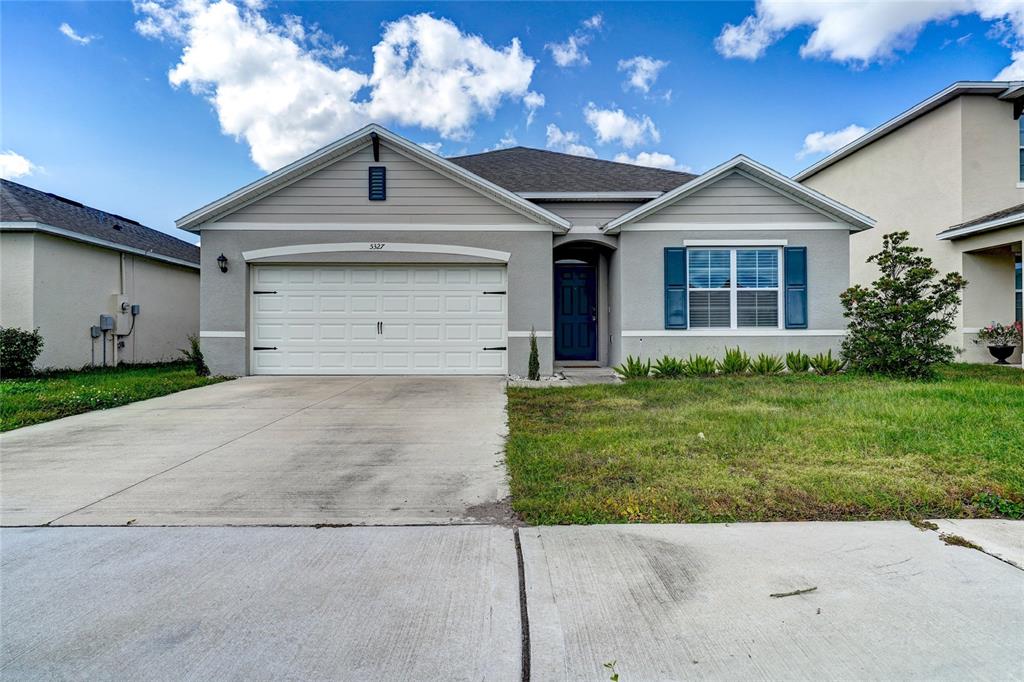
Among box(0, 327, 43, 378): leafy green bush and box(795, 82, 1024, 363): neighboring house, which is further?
box(795, 82, 1024, 363): neighboring house

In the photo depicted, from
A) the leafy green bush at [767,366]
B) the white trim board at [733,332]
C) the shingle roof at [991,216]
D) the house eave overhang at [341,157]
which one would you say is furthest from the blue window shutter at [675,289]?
the shingle roof at [991,216]

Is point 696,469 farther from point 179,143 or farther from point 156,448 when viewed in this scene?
point 179,143

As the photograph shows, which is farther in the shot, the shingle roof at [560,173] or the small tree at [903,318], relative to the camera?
the shingle roof at [560,173]

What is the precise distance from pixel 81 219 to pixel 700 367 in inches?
588

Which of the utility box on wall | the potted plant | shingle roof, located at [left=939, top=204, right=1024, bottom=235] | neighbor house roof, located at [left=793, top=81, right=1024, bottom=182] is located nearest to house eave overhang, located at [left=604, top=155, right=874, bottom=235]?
shingle roof, located at [left=939, top=204, right=1024, bottom=235]

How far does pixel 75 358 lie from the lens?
11.2 m

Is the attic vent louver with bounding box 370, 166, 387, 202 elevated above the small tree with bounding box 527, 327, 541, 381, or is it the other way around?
the attic vent louver with bounding box 370, 166, 387, 202

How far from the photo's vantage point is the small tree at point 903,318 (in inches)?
317

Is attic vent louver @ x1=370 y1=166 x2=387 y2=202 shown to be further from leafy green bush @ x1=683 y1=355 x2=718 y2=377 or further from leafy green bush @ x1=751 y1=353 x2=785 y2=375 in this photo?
leafy green bush @ x1=751 y1=353 x2=785 y2=375

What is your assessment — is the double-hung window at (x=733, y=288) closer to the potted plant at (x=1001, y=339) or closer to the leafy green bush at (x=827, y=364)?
the leafy green bush at (x=827, y=364)

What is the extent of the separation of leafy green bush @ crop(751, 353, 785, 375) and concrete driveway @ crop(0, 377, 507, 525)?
546 centimetres

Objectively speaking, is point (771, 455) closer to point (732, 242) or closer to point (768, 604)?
point (768, 604)

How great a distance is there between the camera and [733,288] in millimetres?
9836

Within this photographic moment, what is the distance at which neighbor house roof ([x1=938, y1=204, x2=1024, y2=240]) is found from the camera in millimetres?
9701
